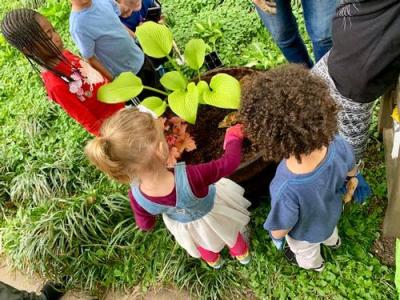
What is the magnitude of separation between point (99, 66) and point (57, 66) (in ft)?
1.15

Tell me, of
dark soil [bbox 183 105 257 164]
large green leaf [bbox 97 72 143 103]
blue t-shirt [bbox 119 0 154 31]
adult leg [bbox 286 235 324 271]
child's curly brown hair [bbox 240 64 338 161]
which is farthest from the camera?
blue t-shirt [bbox 119 0 154 31]

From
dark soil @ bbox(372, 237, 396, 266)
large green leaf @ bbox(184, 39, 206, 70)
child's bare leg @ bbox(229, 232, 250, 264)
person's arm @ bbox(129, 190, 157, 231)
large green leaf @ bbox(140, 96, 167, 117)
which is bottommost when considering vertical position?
dark soil @ bbox(372, 237, 396, 266)

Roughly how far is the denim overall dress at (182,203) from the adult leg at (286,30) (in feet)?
3.52

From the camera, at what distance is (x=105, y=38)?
2.57 metres

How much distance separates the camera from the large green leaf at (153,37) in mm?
2350

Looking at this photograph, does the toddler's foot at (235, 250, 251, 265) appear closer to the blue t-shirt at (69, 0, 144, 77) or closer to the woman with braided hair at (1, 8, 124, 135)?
the woman with braided hair at (1, 8, 124, 135)

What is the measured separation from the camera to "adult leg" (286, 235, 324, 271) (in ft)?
6.79

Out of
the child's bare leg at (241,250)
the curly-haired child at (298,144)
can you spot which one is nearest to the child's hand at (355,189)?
the curly-haired child at (298,144)

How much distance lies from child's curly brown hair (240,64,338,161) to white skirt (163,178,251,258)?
28.6 inches

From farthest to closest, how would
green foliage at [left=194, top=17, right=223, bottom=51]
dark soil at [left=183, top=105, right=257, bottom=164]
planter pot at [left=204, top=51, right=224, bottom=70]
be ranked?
green foliage at [left=194, top=17, right=223, bottom=51] → planter pot at [left=204, top=51, right=224, bottom=70] → dark soil at [left=183, top=105, right=257, bottom=164]

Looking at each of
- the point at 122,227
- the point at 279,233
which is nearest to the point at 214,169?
the point at 279,233

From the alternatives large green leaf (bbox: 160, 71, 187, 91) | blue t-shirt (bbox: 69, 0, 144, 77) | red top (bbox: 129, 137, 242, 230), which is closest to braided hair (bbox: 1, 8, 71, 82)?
blue t-shirt (bbox: 69, 0, 144, 77)

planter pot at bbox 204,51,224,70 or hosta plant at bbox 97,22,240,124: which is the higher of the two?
hosta plant at bbox 97,22,240,124

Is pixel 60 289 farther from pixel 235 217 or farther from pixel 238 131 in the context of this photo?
pixel 238 131
